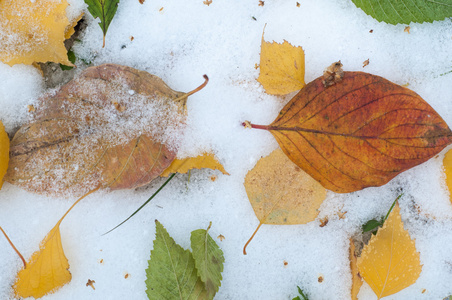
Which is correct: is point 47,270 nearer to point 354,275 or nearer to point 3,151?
point 3,151

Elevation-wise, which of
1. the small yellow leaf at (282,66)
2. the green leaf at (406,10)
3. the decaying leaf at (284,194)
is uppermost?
the green leaf at (406,10)

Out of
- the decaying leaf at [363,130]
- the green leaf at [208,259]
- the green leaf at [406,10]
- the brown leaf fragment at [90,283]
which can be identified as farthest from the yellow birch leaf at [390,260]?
the brown leaf fragment at [90,283]

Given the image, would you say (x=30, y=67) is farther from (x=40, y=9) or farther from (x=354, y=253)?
(x=354, y=253)

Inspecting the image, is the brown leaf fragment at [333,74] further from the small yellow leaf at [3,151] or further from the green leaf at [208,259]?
the small yellow leaf at [3,151]

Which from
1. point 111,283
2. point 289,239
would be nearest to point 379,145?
point 289,239

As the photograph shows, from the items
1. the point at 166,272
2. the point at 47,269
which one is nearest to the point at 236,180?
the point at 166,272

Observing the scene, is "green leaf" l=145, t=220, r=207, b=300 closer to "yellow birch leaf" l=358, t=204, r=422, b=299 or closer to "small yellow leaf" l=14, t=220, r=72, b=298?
"small yellow leaf" l=14, t=220, r=72, b=298
